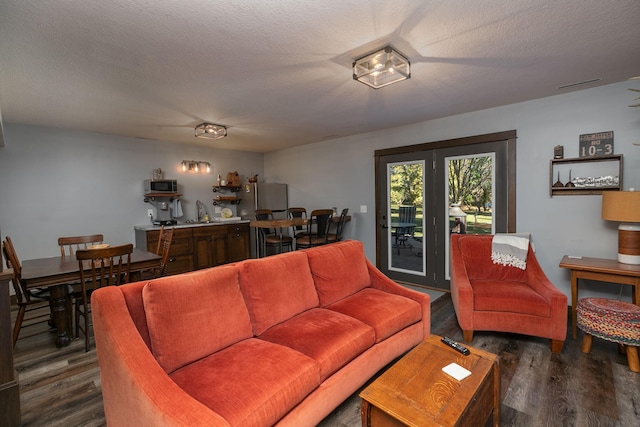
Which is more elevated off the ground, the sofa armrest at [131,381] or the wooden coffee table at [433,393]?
the sofa armrest at [131,381]

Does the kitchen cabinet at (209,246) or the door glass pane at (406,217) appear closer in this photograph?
the door glass pane at (406,217)

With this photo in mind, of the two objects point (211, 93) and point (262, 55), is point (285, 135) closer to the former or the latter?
point (211, 93)

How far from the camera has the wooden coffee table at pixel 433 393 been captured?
1.25m

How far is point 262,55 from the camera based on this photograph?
2.21 meters

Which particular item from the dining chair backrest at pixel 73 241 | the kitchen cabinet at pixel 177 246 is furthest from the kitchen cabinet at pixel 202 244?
the dining chair backrest at pixel 73 241

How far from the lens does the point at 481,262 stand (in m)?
3.13

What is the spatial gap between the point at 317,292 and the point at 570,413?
1.75m

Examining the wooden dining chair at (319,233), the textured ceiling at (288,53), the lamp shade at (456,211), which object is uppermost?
the textured ceiling at (288,53)

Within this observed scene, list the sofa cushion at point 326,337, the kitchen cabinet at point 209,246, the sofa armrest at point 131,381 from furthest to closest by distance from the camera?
the kitchen cabinet at point 209,246, the sofa cushion at point 326,337, the sofa armrest at point 131,381

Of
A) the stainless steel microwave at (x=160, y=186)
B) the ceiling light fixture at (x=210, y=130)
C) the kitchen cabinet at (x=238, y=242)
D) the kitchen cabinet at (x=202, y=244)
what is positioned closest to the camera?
the ceiling light fixture at (x=210, y=130)

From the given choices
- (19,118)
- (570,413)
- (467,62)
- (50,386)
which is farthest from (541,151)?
(19,118)

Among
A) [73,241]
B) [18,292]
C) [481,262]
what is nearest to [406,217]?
[481,262]

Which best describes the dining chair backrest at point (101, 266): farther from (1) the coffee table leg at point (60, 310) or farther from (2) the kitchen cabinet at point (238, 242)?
(2) the kitchen cabinet at point (238, 242)

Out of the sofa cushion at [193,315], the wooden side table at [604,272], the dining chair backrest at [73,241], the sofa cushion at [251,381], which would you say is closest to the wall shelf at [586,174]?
the wooden side table at [604,272]
